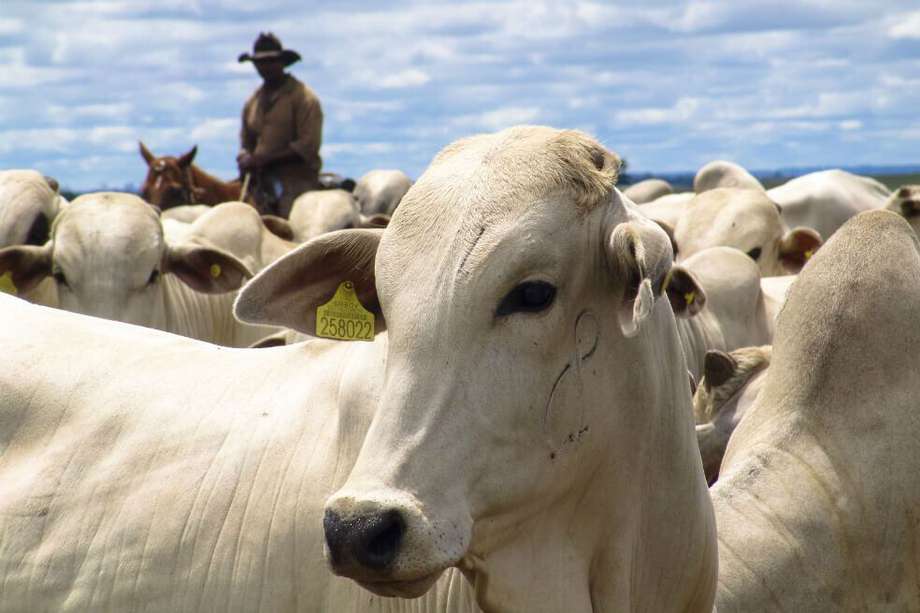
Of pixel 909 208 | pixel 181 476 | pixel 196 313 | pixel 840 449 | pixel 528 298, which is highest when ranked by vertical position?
pixel 528 298

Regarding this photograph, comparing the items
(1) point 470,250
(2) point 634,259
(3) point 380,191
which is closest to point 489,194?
(1) point 470,250

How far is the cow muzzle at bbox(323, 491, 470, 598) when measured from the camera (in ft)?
9.11

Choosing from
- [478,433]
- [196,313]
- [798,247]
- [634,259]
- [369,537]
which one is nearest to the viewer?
[369,537]

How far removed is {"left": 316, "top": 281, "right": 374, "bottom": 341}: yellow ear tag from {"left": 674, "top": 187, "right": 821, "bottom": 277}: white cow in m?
7.13

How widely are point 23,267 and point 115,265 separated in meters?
0.44

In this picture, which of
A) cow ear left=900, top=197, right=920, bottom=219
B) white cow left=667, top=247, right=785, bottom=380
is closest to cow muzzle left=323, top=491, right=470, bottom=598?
white cow left=667, top=247, right=785, bottom=380

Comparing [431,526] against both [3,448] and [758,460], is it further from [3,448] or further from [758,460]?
[758,460]

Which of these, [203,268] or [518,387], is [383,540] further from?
[203,268]

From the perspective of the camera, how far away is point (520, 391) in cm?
301

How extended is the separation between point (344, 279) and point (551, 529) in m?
0.77

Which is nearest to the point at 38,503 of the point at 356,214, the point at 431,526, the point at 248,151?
the point at 431,526

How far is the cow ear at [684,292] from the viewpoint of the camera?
15.0ft

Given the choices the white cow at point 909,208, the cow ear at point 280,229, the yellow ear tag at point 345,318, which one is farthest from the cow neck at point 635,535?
the cow ear at point 280,229

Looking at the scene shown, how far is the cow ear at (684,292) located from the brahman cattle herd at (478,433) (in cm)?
1
